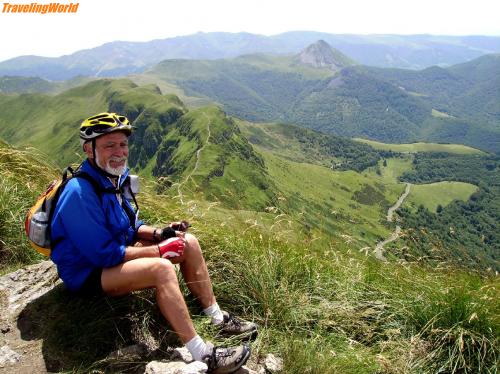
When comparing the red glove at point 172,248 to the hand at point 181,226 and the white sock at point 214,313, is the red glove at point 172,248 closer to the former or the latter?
the hand at point 181,226

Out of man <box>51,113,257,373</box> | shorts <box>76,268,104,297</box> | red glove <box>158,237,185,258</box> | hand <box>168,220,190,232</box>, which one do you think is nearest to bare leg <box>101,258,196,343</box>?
man <box>51,113,257,373</box>

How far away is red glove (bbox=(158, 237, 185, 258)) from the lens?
5.84 meters

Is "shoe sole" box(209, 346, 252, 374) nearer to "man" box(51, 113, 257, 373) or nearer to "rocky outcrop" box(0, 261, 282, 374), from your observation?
"man" box(51, 113, 257, 373)

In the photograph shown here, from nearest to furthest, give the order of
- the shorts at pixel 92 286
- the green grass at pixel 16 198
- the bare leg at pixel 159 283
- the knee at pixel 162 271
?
the bare leg at pixel 159 283
the knee at pixel 162 271
the shorts at pixel 92 286
the green grass at pixel 16 198

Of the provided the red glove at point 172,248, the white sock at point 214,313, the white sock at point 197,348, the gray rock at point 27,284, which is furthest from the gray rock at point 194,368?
the gray rock at point 27,284

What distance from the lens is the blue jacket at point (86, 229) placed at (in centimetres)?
530

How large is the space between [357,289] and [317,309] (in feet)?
3.31

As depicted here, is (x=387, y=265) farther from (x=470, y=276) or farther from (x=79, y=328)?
(x=79, y=328)

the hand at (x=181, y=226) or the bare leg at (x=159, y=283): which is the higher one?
the hand at (x=181, y=226)

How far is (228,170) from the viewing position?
198 meters

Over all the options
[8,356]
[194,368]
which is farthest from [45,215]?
[194,368]

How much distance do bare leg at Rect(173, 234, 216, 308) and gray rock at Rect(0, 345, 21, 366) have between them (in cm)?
248

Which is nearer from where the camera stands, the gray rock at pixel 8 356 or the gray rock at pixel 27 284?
the gray rock at pixel 8 356

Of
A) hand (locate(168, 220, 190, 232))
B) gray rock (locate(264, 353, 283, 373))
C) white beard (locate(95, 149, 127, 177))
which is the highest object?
white beard (locate(95, 149, 127, 177))
